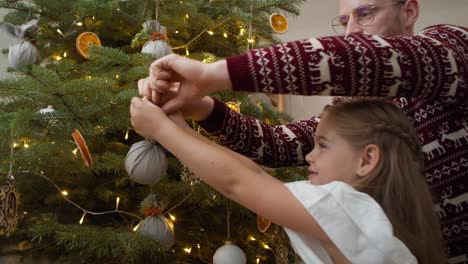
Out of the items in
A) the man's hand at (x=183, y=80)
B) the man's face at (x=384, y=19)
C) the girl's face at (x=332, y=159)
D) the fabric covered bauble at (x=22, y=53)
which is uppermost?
the man's face at (x=384, y=19)

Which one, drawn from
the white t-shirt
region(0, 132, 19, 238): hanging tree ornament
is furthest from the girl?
region(0, 132, 19, 238): hanging tree ornament

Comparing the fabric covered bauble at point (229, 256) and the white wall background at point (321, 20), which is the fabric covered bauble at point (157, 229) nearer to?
the fabric covered bauble at point (229, 256)

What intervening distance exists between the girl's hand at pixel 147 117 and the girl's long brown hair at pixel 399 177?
0.27 m

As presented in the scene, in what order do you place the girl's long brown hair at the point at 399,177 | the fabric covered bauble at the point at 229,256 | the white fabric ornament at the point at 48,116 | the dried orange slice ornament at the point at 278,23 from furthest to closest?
the dried orange slice ornament at the point at 278,23 → the fabric covered bauble at the point at 229,256 → the white fabric ornament at the point at 48,116 → the girl's long brown hair at the point at 399,177

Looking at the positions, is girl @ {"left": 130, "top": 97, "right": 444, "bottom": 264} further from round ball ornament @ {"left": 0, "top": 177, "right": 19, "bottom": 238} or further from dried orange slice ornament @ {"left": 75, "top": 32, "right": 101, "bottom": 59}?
dried orange slice ornament @ {"left": 75, "top": 32, "right": 101, "bottom": 59}

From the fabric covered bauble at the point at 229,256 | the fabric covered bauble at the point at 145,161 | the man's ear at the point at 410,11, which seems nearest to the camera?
the man's ear at the point at 410,11

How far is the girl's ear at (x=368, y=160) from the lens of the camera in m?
0.74

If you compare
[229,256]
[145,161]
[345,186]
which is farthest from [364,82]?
[229,256]

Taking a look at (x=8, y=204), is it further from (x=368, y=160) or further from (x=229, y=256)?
(x=368, y=160)

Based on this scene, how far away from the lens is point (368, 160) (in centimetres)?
75

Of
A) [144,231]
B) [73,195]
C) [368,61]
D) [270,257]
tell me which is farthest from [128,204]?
[368,61]

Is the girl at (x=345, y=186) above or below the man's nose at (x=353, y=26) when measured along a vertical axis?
below

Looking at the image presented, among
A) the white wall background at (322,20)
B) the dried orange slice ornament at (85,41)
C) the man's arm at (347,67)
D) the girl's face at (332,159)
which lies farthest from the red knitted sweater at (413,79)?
the white wall background at (322,20)

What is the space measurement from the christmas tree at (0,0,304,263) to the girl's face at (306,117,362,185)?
1.56ft
